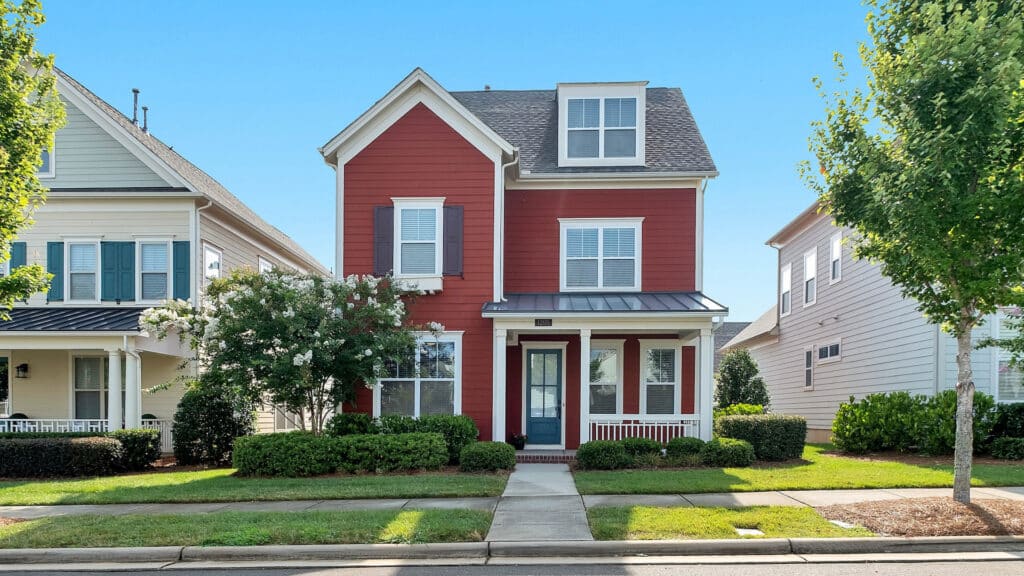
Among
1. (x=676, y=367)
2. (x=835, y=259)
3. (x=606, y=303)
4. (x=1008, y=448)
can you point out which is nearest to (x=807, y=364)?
(x=835, y=259)

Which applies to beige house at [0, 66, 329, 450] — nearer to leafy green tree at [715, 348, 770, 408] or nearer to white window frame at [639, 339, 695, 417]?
white window frame at [639, 339, 695, 417]

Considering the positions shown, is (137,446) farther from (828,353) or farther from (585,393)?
(828,353)

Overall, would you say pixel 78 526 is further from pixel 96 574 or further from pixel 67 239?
pixel 67 239

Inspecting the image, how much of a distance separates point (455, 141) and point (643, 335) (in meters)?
6.23

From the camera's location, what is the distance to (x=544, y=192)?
17609 millimetres

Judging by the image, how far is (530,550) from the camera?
7789 millimetres

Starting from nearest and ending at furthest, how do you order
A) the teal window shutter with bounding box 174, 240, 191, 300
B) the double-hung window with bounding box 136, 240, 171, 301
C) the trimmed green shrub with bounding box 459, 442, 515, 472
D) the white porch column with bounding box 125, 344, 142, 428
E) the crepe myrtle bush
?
the trimmed green shrub with bounding box 459, 442, 515, 472 < the crepe myrtle bush < the white porch column with bounding box 125, 344, 142, 428 < the teal window shutter with bounding box 174, 240, 191, 300 < the double-hung window with bounding box 136, 240, 171, 301

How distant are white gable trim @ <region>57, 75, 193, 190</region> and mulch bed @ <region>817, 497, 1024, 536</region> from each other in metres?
16.1

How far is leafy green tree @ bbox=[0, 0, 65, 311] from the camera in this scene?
10.1 meters

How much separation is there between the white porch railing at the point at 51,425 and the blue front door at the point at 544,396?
987 cm

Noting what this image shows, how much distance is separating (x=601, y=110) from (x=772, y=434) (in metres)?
8.47

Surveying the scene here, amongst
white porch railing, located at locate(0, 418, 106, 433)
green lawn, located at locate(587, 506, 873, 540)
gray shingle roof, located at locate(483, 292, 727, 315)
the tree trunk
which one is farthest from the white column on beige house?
the tree trunk

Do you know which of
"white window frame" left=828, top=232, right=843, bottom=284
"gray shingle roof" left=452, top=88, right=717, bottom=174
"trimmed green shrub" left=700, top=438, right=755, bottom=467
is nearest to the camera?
"trimmed green shrub" left=700, top=438, right=755, bottom=467

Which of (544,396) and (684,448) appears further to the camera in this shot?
(544,396)
